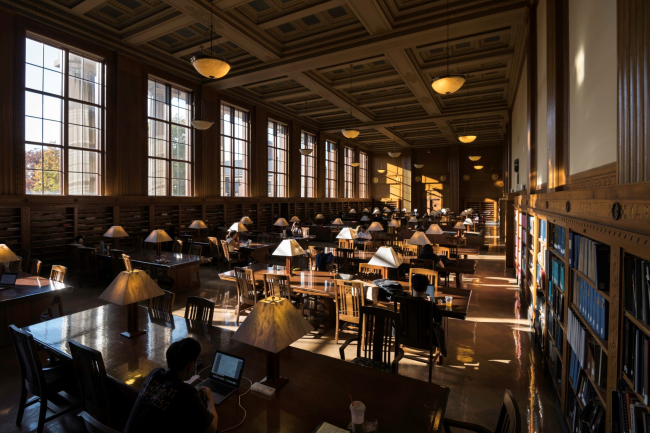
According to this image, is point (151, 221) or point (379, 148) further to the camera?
point (379, 148)

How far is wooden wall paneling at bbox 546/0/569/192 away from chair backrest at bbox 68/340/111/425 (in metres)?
4.84

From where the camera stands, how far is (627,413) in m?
1.69

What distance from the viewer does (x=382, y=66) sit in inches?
443

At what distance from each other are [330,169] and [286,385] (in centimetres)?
1946

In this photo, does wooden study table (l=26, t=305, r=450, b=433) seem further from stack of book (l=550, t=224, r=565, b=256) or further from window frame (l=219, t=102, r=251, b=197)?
window frame (l=219, t=102, r=251, b=197)

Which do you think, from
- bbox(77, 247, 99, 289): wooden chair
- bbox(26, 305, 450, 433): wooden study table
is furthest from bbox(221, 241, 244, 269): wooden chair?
bbox(26, 305, 450, 433): wooden study table

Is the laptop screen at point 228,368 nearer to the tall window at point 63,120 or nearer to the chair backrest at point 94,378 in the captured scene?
the chair backrest at point 94,378

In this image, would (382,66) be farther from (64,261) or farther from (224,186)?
(64,261)

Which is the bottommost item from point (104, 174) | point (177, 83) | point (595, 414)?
point (595, 414)

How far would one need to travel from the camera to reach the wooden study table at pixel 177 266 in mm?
6844

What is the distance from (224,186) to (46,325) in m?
10.5

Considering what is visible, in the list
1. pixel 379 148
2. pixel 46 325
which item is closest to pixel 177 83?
pixel 46 325

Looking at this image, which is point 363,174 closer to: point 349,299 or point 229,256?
point 229,256

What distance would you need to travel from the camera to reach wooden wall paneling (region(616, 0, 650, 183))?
1.84m
